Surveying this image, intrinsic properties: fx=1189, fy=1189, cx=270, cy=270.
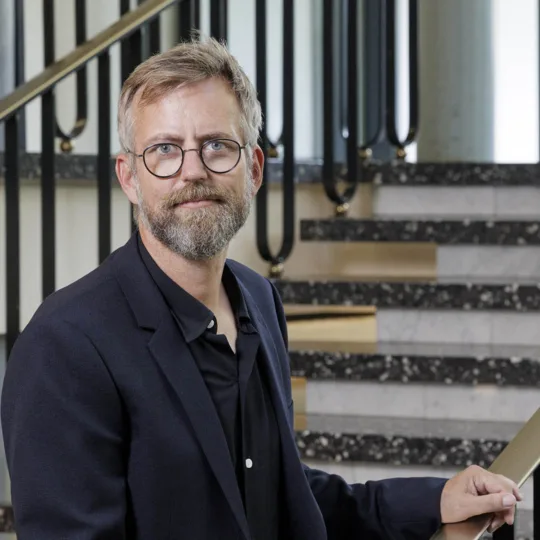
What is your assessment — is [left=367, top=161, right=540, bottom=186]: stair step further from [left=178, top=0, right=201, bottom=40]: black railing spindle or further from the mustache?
the mustache

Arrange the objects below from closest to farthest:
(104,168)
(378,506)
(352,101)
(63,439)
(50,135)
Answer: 1. (63,439)
2. (378,506)
3. (50,135)
4. (104,168)
5. (352,101)

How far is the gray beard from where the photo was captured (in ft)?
4.78

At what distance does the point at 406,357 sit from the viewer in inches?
119

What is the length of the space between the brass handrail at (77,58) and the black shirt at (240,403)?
3.90 feet

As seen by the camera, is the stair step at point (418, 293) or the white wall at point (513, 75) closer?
the stair step at point (418, 293)

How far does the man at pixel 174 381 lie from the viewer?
1.32m

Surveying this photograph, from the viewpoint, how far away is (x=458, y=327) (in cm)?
324

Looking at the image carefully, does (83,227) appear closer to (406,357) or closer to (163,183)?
(406,357)

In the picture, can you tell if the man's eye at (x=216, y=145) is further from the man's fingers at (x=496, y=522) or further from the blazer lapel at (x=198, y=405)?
the man's fingers at (x=496, y=522)

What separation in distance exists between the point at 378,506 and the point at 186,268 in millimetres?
444

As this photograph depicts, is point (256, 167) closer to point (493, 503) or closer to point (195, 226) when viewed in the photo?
point (195, 226)

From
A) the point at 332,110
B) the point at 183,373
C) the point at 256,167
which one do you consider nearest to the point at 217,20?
the point at 332,110

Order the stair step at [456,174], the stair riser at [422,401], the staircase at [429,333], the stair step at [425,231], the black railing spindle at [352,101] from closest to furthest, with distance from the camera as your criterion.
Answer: the staircase at [429,333], the stair riser at [422,401], the stair step at [425,231], the black railing spindle at [352,101], the stair step at [456,174]

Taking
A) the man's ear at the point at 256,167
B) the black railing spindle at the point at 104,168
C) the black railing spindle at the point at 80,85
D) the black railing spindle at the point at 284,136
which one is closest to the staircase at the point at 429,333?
the black railing spindle at the point at 284,136
